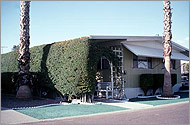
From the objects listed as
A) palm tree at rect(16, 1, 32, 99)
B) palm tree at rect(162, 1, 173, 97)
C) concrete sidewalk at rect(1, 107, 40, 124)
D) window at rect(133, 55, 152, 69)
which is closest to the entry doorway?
window at rect(133, 55, 152, 69)

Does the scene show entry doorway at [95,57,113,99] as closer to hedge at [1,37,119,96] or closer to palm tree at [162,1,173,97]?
hedge at [1,37,119,96]

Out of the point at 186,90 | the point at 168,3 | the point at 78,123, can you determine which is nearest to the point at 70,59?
the point at 78,123

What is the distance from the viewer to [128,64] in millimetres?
15688

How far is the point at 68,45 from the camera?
12.6 m

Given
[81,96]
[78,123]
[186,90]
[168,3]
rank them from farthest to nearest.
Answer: [186,90] → [168,3] → [81,96] → [78,123]

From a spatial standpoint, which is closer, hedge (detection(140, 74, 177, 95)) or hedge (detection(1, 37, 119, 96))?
hedge (detection(1, 37, 119, 96))

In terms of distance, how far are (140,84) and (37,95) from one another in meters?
7.60

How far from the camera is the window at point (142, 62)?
1644 cm

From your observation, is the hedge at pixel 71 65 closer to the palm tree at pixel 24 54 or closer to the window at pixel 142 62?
the palm tree at pixel 24 54

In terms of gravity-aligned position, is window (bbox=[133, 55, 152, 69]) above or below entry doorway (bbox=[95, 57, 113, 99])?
above

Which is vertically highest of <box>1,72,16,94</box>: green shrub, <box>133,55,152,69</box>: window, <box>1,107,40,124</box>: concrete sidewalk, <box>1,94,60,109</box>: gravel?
<box>133,55,152,69</box>: window

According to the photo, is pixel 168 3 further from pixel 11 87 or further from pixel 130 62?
pixel 11 87

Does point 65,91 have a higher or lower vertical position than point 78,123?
higher

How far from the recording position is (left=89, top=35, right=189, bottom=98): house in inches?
560
